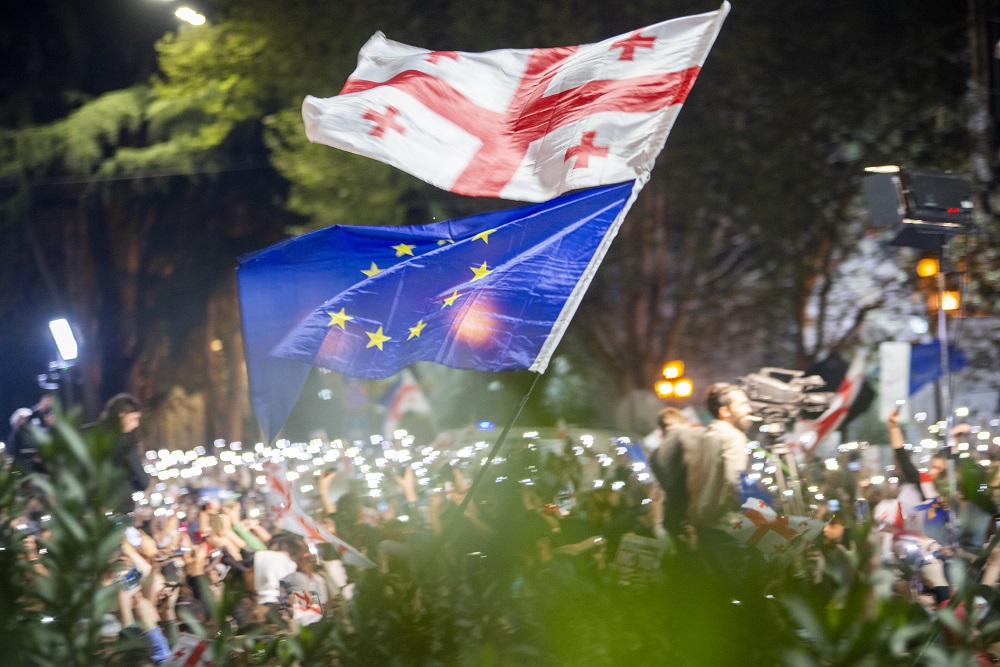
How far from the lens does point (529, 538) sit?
9.64 feet

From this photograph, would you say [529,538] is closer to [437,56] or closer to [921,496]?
[437,56]

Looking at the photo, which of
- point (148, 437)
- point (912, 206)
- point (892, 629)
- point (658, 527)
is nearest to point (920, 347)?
point (912, 206)

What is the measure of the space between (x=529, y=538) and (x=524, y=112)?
11.8 feet

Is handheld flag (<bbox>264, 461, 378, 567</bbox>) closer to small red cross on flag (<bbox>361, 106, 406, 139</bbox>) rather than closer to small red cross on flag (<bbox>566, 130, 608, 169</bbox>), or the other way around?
small red cross on flag (<bbox>361, 106, 406, 139</bbox>)

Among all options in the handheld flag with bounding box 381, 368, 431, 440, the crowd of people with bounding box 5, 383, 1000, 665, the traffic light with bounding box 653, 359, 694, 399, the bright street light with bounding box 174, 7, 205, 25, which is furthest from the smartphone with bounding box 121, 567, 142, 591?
the bright street light with bounding box 174, 7, 205, 25

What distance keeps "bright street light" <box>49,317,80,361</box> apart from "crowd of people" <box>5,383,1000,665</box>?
126 inches

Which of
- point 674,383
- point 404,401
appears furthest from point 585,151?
point 404,401

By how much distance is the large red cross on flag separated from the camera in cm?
547

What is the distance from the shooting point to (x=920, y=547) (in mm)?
6879

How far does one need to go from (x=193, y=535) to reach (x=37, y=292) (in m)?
17.8

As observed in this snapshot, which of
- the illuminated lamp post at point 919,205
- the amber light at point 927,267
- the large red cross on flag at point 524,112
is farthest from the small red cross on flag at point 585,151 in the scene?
the amber light at point 927,267

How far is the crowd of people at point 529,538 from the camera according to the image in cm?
290

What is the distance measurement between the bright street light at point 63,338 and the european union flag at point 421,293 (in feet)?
19.8

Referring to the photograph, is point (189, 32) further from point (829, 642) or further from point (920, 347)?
point (829, 642)
